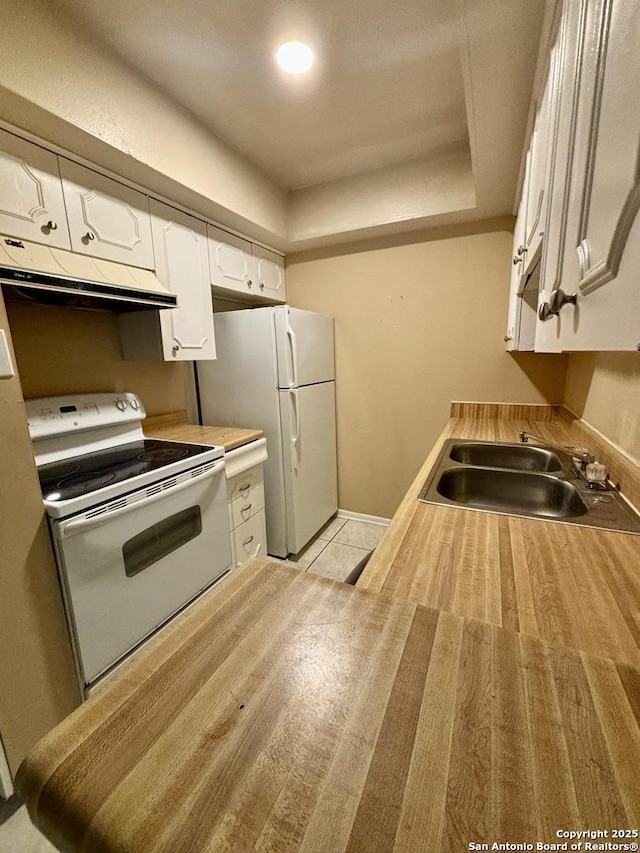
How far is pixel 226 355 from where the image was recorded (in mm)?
2262

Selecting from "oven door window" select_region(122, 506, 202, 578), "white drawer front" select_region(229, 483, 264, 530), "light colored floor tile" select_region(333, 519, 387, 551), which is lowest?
"light colored floor tile" select_region(333, 519, 387, 551)

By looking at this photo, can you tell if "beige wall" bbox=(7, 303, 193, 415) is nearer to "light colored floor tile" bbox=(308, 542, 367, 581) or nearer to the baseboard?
"light colored floor tile" bbox=(308, 542, 367, 581)

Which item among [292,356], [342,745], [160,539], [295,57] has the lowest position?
[160,539]

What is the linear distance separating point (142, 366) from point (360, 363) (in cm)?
152

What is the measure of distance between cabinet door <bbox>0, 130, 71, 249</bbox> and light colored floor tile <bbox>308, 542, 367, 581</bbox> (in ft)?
7.00

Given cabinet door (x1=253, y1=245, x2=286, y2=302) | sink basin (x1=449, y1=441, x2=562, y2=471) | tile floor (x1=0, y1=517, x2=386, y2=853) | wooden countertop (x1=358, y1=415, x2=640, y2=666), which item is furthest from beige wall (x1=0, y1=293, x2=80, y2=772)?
cabinet door (x1=253, y1=245, x2=286, y2=302)

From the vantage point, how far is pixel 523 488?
1313 mm

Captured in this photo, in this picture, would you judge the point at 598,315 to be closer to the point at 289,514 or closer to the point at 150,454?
the point at 150,454

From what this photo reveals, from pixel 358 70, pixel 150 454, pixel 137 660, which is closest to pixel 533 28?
pixel 358 70

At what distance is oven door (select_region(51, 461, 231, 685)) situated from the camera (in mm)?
1119

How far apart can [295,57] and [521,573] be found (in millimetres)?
1922

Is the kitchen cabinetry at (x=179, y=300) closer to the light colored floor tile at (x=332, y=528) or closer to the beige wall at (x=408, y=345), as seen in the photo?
the beige wall at (x=408, y=345)

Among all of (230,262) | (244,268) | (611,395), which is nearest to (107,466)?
(230,262)

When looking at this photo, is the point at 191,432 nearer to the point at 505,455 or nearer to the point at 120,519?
the point at 120,519
